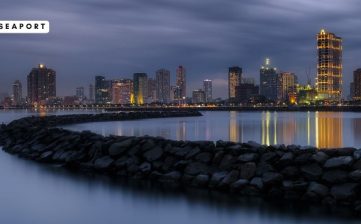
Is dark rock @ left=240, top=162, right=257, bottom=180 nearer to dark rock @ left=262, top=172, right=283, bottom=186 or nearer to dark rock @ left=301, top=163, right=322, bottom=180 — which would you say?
dark rock @ left=262, top=172, right=283, bottom=186

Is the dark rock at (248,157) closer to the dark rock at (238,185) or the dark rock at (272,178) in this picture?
the dark rock at (238,185)

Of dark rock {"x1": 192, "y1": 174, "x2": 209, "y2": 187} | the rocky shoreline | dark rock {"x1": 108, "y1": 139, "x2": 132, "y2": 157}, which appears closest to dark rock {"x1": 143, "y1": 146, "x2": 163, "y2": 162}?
the rocky shoreline

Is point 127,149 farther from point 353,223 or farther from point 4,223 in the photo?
point 353,223

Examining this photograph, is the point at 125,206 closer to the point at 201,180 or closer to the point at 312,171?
the point at 201,180

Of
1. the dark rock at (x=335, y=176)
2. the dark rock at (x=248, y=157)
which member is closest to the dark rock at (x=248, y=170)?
the dark rock at (x=248, y=157)

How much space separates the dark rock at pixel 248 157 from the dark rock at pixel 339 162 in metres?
2.07

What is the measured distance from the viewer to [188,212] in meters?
11.2

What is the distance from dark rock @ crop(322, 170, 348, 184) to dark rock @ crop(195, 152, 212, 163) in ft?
12.2

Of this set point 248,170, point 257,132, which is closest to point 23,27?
point 248,170

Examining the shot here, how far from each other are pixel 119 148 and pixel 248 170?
577cm

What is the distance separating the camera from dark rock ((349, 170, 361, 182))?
11884mm

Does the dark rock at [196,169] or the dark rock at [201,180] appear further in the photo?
the dark rock at [196,169]

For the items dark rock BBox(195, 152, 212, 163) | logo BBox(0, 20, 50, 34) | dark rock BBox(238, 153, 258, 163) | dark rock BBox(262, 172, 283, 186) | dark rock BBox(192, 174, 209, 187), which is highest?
logo BBox(0, 20, 50, 34)

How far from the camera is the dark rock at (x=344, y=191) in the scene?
11654mm
